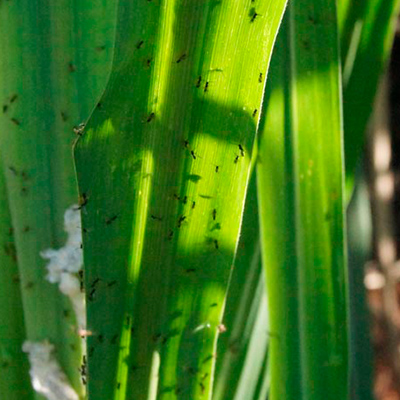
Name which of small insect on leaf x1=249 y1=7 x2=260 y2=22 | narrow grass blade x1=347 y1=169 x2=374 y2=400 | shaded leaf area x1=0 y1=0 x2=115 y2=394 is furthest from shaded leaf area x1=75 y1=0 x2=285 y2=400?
narrow grass blade x1=347 y1=169 x2=374 y2=400

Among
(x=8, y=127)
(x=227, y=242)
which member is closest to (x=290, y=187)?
(x=227, y=242)

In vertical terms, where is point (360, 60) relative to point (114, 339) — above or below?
above

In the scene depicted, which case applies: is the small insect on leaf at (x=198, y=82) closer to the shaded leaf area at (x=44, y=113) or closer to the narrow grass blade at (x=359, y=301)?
the shaded leaf area at (x=44, y=113)

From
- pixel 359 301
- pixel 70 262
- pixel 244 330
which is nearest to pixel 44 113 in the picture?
pixel 70 262

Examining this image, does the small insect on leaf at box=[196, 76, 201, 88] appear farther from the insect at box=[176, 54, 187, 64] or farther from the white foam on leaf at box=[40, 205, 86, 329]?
the white foam on leaf at box=[40, 205, 86, 329]

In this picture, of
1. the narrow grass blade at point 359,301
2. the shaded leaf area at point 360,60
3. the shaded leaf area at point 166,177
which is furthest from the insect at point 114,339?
the narrow grass blade at point 359,301

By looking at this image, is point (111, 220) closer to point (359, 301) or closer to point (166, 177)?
point (166, 177)
